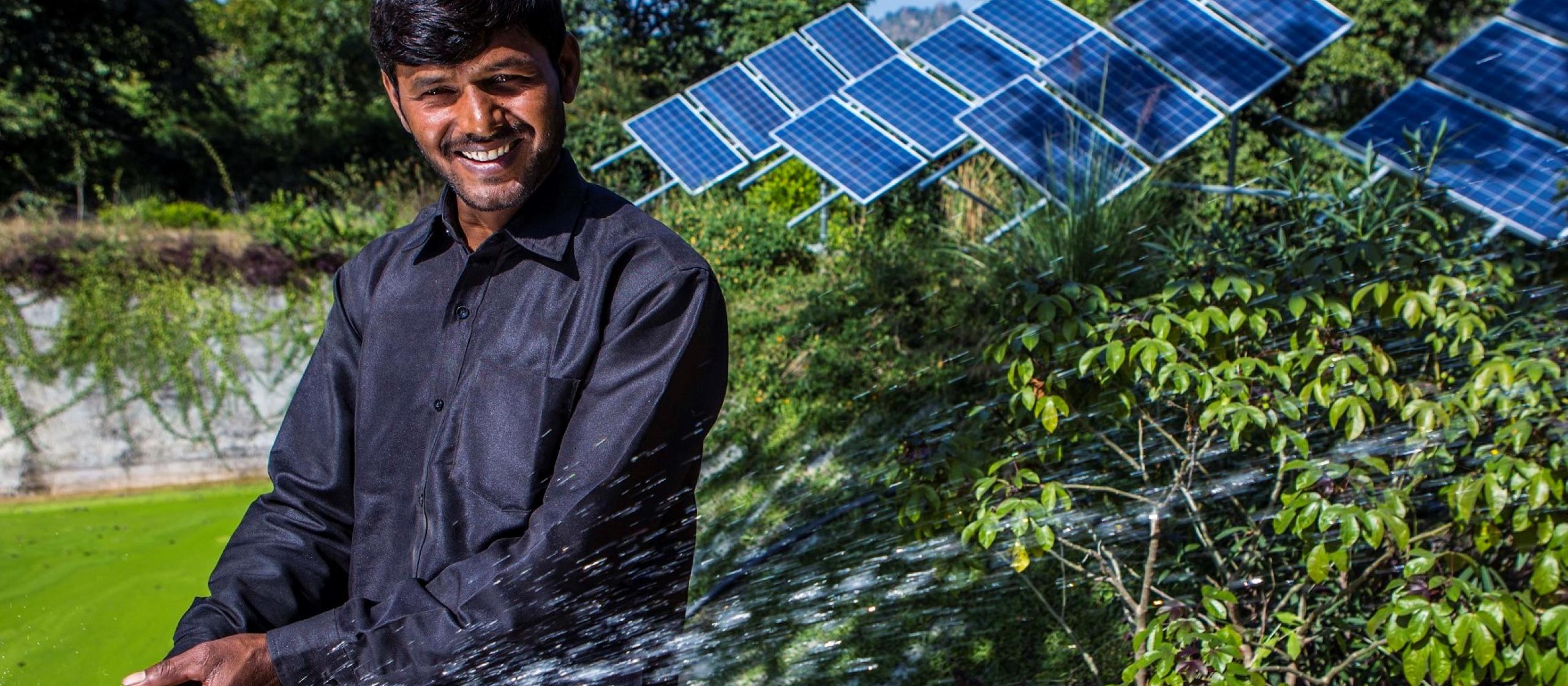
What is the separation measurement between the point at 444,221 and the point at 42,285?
7512mm

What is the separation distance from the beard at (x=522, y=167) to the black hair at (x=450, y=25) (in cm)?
11

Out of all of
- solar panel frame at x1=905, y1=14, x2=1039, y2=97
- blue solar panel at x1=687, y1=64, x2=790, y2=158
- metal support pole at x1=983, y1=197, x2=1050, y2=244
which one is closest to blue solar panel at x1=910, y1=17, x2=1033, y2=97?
solar panel frame at x1=905, y1=14, x2=1039, y2=97

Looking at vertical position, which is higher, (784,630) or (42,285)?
(42,285)

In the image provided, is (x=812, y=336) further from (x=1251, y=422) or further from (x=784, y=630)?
(x=1251, y=422)

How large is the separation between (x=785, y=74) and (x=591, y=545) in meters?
7.92

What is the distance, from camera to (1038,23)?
7965 mm

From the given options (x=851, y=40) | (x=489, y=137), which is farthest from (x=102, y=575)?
(x=851, y=40)

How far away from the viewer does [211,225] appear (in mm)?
9781

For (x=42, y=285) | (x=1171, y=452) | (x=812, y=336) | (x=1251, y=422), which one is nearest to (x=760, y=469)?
(x=812, y=336)

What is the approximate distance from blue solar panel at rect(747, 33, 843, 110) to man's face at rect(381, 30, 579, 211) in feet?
23.2

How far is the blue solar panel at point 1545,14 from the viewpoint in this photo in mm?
6320

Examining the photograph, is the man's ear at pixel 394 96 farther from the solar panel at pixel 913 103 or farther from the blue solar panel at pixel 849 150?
the solar panel at pixel 913 103

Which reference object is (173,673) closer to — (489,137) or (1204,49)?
(489,137)

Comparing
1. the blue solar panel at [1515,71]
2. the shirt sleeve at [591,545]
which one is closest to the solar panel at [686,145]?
the blue solar panel at [1515,71]
